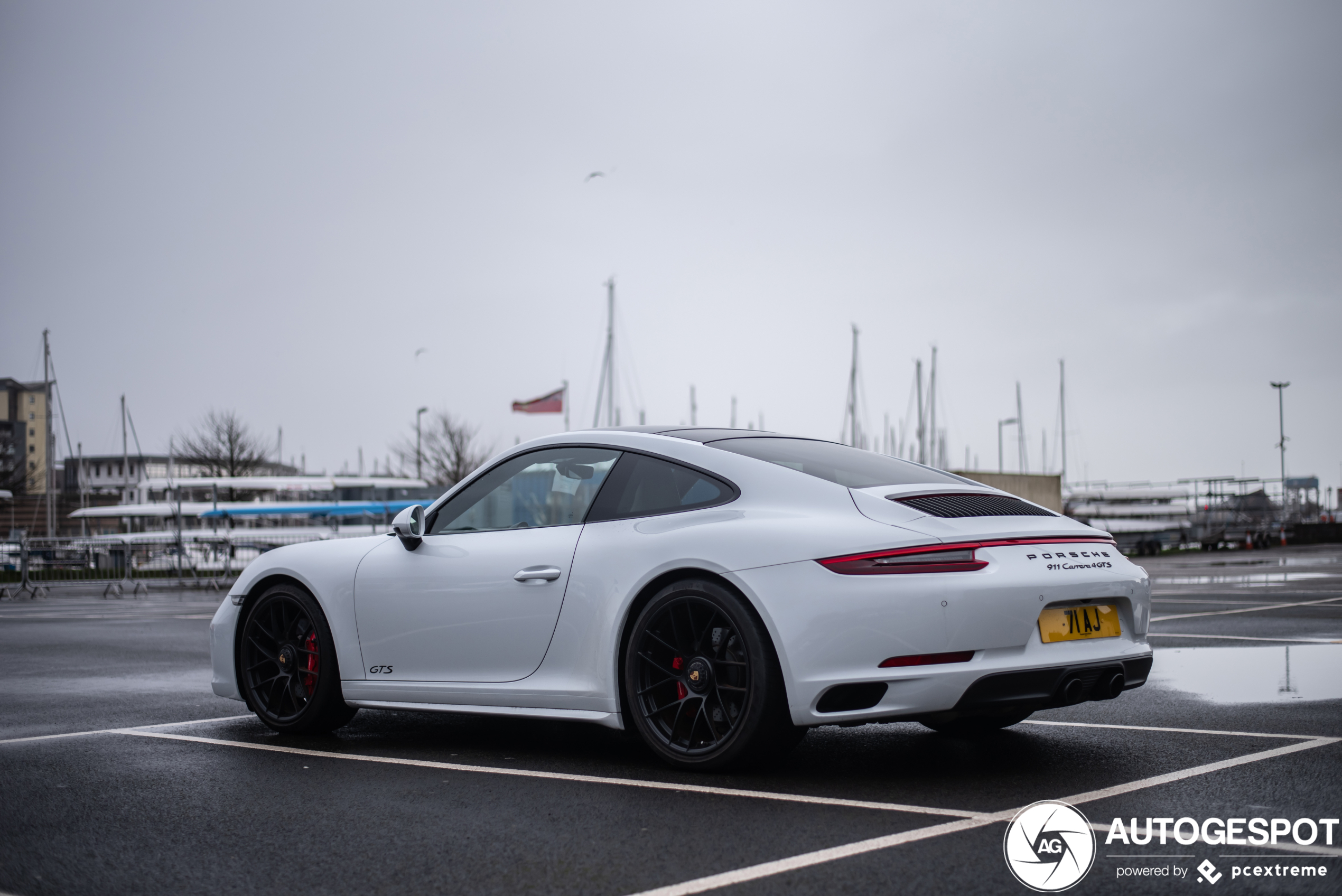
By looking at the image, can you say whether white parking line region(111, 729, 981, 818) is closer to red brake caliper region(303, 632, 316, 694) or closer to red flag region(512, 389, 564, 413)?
red brake caliper region(303, 632, 316, 694)

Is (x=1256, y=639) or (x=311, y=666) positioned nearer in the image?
(x=311, y=666)

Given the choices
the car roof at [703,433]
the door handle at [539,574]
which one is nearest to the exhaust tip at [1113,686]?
the car roof at [703,433]

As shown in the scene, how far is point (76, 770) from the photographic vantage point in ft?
15.4

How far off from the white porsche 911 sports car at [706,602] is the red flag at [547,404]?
34.2 m

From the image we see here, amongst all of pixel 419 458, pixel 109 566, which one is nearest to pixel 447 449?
pixel 419 458

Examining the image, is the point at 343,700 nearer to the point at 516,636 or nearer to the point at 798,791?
the point at 516,636

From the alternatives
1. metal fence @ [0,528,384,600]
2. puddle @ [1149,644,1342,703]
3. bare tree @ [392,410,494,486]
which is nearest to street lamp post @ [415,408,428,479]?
bare tree @ [392,410,494,486]

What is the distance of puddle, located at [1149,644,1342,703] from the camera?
614 cm

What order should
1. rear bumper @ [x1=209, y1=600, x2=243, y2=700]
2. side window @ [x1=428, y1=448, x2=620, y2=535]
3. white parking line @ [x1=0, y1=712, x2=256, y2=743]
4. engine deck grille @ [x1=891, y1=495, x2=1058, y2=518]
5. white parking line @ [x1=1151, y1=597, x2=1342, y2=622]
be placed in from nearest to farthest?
1. engine deck grille @ [x1=891, y1=495, x2=1058, y2=518]
2. side window @ [x1=428, y1=448, x2=620, y2=535]
3. white parking line @ [x1=0, y1=712, x2=256, y2=743]
4. rear bumper @ [x1=209, y1=600, x2=243, y2=700]
5. white parking line @ [x1=1151, y1=597, x2=1342, y2=622]

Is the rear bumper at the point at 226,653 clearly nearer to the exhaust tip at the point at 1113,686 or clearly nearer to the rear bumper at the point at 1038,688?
the rear bumper at the point at 1038,688

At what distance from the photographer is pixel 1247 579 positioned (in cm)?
1822

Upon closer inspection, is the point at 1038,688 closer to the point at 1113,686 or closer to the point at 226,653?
the point at 1113,686

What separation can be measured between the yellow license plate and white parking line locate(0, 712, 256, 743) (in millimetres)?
4145

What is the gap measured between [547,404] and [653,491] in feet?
117
